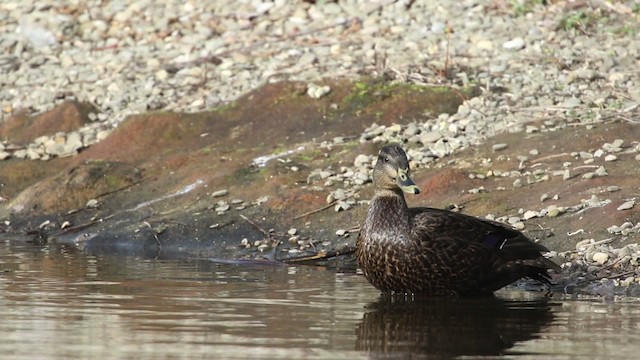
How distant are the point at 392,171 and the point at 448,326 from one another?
197 centimetres

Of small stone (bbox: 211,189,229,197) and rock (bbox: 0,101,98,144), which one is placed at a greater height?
rock (bbox: 0,101,98,144)

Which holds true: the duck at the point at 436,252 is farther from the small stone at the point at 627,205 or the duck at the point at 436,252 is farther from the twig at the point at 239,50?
the twig at the point at 239,50

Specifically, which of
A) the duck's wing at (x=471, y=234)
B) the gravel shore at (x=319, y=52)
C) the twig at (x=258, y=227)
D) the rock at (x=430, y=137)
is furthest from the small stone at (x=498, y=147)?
the duck's wing at (x=471, y=234)

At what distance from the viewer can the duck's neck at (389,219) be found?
1014 centimetres

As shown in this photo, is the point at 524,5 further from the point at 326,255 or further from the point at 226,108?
the point at 326,255

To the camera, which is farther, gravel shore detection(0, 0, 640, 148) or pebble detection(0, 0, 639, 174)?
gravel shore detection(0, 0, 640, 148)

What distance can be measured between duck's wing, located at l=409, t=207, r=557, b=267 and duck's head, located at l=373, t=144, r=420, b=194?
232mm

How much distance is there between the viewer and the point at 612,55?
16141 mm

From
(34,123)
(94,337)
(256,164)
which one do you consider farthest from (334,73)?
(94,337)

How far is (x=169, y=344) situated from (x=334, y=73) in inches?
345

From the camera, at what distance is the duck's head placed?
34.4 ft

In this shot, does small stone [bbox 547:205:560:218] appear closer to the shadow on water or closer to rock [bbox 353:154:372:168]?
the shadow on water

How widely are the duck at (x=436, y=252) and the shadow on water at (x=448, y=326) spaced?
5.2 inches

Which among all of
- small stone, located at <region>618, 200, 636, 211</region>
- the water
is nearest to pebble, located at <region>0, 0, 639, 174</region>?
small stone, located at <region>618, 200, 636, 211</region>
